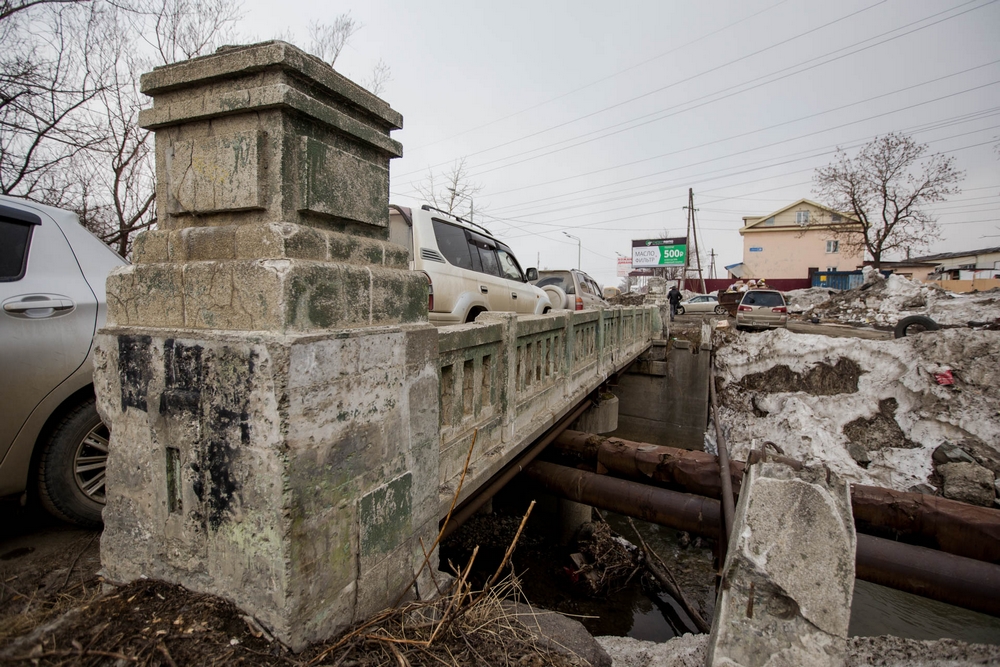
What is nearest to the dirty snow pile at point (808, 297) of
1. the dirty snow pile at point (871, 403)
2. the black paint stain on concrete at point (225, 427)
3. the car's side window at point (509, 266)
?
the dirty snow pile at point (871, 403)

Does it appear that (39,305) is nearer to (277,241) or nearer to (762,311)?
(277,241)

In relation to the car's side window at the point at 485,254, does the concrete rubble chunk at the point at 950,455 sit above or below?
below

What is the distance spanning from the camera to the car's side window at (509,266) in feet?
23.2

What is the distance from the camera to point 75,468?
2.88m

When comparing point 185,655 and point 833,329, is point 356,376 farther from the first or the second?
point 833,329

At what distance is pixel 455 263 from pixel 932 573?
5254mm

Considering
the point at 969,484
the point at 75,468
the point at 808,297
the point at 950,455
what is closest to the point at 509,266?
the point at 75,468

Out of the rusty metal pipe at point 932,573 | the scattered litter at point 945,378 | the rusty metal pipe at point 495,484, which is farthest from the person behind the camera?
the scattered litter at point 945,378

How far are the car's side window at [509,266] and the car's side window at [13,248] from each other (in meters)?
5.02

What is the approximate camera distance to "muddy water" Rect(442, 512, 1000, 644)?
6473 millimetres

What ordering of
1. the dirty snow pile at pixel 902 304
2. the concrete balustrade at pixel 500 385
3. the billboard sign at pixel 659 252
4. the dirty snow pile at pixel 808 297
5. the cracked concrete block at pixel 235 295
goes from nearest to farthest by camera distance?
1. the cracked concrete block at pixel 235 295
2. the concrete balustrade at pixel 500 385
3. the dirty snow pile at pixel 902 304
4. the dirty snow pile at pixel 808 297
5. the billboard sign at pixel 659 252

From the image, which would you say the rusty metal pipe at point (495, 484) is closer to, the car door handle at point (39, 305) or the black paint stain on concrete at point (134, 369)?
the black paint stain on concrete at point (134, 369)

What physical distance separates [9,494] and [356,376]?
2.46m

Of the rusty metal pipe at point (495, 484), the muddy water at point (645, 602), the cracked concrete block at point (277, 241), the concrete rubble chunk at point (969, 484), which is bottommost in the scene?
the muddy water at point (645, 602)
